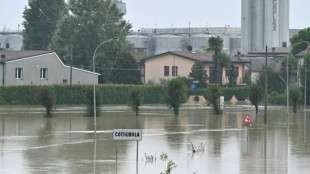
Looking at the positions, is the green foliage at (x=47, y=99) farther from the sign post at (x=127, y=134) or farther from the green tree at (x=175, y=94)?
the sign post at (x=127, y=134)

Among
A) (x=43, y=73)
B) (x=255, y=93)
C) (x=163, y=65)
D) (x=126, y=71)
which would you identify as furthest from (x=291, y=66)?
(x=255, y=93)

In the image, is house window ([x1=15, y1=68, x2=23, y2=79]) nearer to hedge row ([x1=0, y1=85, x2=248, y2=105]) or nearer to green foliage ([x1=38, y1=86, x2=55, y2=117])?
hedge row ([x1=0, y1=85, x2=248, y2=105])

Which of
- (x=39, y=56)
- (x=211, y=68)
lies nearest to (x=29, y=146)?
(x=39, y=56)

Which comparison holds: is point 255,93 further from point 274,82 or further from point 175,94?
point 274,82

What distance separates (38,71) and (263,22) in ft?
225

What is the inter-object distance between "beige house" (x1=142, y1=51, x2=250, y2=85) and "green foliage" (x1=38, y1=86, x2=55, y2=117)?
53.5m

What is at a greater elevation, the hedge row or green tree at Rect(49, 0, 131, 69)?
green tree at Rect(49, 0, 131, 69)

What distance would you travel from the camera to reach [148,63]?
118 meters

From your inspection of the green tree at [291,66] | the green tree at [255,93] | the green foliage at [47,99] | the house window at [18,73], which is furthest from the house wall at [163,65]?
the green foliage at [47,99]

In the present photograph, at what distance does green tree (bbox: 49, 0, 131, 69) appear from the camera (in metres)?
119

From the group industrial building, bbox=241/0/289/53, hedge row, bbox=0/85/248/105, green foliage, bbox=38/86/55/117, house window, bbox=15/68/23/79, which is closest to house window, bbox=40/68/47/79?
house window, bbox=15/68/23/79

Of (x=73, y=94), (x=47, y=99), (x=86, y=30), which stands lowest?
(x=47, y=99)

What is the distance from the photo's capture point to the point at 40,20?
432 ft

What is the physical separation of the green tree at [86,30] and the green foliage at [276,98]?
2747 cm
